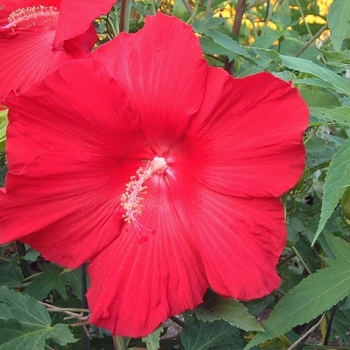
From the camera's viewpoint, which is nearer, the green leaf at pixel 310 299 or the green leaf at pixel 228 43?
the green leaf at pixel 310 299

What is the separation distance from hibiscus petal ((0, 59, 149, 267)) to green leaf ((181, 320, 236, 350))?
15.4 inches

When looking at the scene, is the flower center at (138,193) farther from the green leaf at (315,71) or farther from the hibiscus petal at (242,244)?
the green leaf at (315,71)

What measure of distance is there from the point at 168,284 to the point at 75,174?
0.61ft

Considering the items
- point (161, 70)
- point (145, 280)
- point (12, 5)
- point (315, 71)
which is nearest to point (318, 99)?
point (315, 71)

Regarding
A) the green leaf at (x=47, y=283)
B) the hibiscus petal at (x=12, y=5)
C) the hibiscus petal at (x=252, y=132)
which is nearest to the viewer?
the hibiscus petal at (x=252, y=132)

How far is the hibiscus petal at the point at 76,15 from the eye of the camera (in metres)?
0.82

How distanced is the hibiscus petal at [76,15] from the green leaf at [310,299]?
48 cm

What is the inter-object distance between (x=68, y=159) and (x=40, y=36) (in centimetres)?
26

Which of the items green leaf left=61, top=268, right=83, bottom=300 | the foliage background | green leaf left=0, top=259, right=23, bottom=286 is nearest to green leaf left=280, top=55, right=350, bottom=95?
the foliage background

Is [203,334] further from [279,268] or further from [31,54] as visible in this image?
[31,54]

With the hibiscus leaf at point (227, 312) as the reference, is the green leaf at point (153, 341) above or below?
below

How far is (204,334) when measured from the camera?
3.81 ft

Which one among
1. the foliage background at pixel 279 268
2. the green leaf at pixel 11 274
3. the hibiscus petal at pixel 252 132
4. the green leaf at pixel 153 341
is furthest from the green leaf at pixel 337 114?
the green leaf at pixel 11 274

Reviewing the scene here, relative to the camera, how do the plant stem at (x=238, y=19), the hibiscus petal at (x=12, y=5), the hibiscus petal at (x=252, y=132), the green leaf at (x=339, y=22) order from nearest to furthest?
the hibiscus petal at (x=252, y=132) < the hibiscus petal at (x=12, y=5) < the green leaf at (x=339, y=22) < the plant stem at (x=238, y=19)
